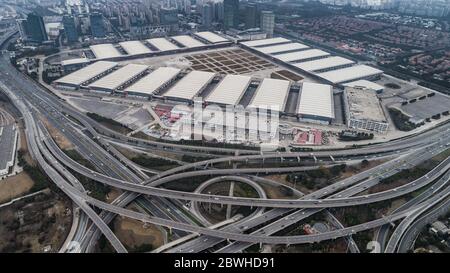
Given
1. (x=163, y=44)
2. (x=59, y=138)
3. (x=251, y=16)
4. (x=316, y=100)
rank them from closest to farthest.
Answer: (x=59, y=138) → (x=316, y=100) → (x=163, y=44) → (x=251, y=16)

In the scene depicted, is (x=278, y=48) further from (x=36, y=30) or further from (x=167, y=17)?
(x=36, y=30)

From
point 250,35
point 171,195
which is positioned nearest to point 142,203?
point 171,195

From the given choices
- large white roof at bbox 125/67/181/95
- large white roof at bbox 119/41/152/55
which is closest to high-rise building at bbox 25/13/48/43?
large white roof at bbox 119/41/152/55

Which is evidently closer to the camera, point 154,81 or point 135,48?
point 154,81

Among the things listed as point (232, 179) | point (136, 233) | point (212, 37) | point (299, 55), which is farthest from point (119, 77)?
point (299, 55)

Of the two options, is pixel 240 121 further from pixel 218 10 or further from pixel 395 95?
pixel 218 10

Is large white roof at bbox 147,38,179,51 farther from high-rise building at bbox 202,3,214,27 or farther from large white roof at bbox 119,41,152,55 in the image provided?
high-rise building at bbox 202,3,214,27
